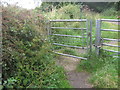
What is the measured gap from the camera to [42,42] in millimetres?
4355

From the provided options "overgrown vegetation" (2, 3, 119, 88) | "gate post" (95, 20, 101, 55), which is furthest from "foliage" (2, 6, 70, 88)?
"gate post" (95, 20, 101, 55)

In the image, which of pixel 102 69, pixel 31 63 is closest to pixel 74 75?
pixel 102 69

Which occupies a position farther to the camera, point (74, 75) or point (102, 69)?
point (74, 75)

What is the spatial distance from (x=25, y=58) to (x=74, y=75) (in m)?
1.50

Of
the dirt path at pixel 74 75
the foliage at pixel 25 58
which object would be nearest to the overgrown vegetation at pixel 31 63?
the foliage at pixel 25 58

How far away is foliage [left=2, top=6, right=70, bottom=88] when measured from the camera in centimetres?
304

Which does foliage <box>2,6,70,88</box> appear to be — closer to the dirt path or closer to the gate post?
the dirt path

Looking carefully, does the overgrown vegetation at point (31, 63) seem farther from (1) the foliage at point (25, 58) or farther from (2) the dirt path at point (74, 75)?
(2) the dirt path at point (74, 75)

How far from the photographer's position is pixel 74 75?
3.89 metres

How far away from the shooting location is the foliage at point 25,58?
3.04m

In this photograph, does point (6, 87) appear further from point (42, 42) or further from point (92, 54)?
point (92, 54)

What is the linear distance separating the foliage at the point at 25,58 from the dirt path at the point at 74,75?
250mm

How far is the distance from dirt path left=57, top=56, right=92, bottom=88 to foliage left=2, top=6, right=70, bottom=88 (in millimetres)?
250

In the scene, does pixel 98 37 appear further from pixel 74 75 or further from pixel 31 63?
pixel 31 63
